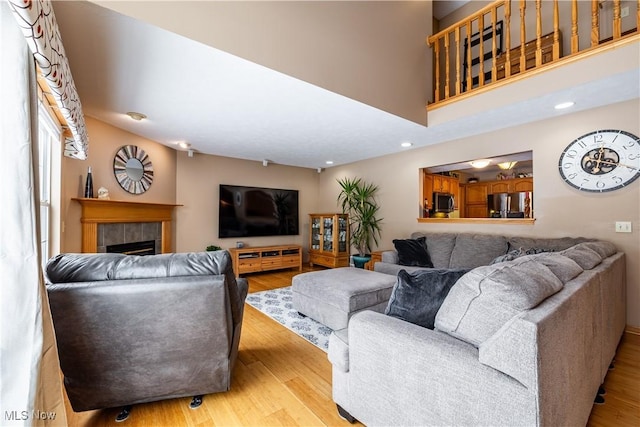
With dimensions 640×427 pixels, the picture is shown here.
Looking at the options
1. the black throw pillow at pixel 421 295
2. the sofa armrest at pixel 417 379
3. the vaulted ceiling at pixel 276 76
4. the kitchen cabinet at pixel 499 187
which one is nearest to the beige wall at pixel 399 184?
the vaulted ceiling at pixel 276 76

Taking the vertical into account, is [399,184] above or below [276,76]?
below

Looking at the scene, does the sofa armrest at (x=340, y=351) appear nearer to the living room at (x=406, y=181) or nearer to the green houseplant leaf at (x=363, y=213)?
the living room at (x=406, y=181)

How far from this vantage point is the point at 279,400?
5.49 feet

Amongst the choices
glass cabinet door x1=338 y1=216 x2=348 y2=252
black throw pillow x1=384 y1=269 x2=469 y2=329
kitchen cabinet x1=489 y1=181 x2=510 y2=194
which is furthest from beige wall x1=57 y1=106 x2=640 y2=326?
kitchen cabinet x1=489 y1=181 x2=510 y2=194

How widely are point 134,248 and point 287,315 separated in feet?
7.84

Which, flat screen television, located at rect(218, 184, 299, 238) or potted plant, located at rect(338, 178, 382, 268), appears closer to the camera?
potted plant, located at rect(338, 178, 382, 268)

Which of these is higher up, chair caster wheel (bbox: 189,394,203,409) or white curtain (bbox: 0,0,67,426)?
white curtain (bbox: 0,0,67,426)

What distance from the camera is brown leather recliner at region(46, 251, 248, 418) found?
132cm

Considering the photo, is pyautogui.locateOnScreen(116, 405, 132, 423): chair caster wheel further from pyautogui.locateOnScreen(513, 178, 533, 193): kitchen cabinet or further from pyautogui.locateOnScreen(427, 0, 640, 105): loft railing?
pyautogui.locateOnScreen(513, 178, 533, 193): kitchen cabinet

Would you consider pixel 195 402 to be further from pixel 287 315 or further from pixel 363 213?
pixel 363 213

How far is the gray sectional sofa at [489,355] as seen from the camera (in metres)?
0.87

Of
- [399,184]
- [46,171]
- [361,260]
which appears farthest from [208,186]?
[399,184]

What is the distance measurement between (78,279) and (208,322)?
0.66 metres

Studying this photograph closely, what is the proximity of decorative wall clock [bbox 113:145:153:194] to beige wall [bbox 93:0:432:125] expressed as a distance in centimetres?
255
